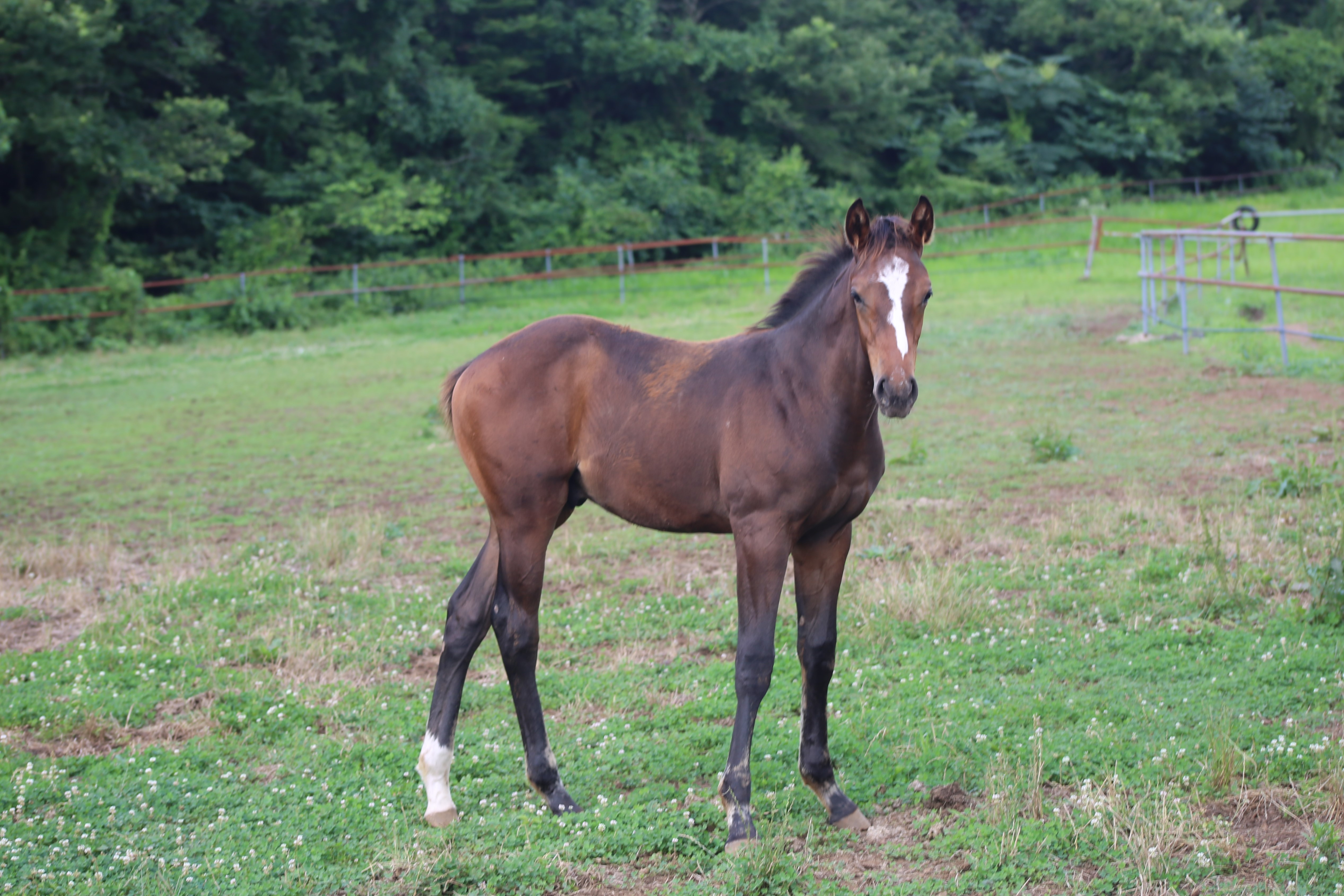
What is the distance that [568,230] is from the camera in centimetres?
3094

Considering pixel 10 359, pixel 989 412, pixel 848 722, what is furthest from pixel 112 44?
pixel 848 722

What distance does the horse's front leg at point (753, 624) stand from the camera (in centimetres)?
388

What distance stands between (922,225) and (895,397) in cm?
80

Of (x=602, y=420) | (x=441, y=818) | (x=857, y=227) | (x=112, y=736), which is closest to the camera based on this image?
(x=857, y=227)

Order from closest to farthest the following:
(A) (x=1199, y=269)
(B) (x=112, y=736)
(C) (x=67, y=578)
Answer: (B) (x=112, y=736) < (C) (x=67, y=578) < (A) (x=1199, y=269)

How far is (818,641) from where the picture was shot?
162 inches

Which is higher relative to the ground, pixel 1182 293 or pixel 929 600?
pixel 1182 293

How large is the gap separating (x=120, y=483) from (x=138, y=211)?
1898cm

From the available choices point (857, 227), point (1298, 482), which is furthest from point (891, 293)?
point (1298, 482)

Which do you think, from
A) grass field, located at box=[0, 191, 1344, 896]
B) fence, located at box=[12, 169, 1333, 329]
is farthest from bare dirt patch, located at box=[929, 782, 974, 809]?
fence, located at box=[12, 169, 1333, 329]

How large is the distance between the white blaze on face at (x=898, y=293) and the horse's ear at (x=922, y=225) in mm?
183

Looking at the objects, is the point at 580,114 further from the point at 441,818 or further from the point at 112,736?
the point at 441,818

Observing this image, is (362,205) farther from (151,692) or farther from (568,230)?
(151,692)

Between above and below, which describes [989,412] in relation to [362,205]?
below
